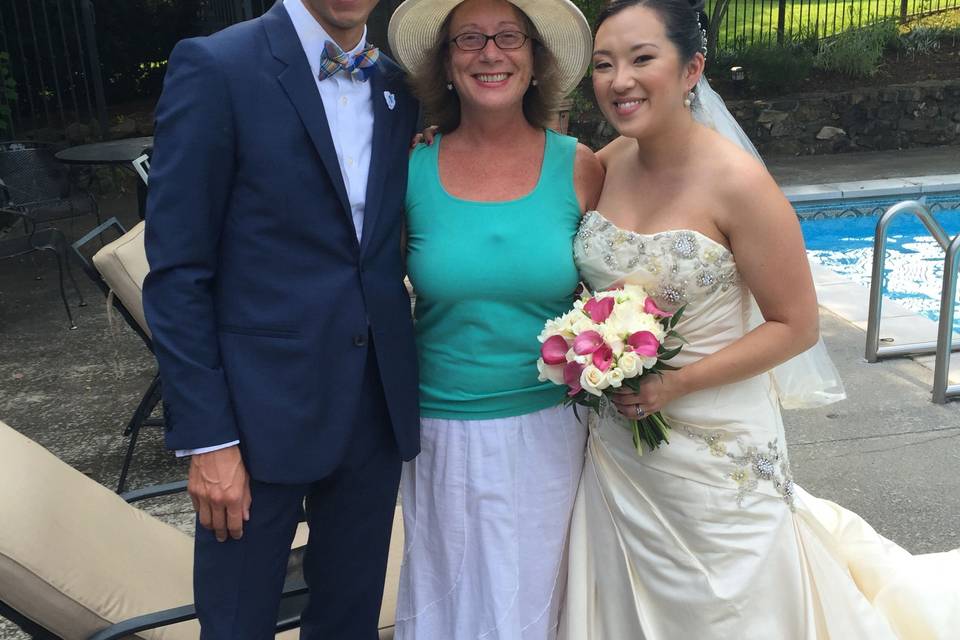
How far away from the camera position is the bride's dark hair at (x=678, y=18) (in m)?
2.19

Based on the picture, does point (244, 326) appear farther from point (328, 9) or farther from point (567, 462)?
point (567, 462)

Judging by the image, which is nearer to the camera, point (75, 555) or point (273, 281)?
point (273, 281)

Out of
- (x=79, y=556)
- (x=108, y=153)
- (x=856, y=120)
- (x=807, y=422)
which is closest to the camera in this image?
(x=79, y=556)

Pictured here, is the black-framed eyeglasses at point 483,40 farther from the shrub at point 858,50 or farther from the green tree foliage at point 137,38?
the shrub at point 858,50

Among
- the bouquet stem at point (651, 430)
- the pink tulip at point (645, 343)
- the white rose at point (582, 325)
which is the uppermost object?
the white rose at point (582, 325)

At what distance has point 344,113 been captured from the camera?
2.07m

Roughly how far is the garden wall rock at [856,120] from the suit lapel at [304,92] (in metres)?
11.8

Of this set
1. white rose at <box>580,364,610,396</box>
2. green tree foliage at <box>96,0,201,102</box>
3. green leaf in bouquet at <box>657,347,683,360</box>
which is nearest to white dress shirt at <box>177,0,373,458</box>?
white rose at <box>580,364,610,396</box>

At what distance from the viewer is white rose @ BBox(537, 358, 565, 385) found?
2.13 m

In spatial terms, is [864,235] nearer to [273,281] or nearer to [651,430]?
[651,430]

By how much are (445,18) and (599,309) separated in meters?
0.85

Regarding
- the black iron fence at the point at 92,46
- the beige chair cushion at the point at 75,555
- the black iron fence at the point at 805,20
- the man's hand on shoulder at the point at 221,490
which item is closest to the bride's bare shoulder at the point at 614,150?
the man's hand on shoulder at the point at 221,490

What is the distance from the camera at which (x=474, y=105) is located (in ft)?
7.72

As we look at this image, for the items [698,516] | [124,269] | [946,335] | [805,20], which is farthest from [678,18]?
[805,20]
